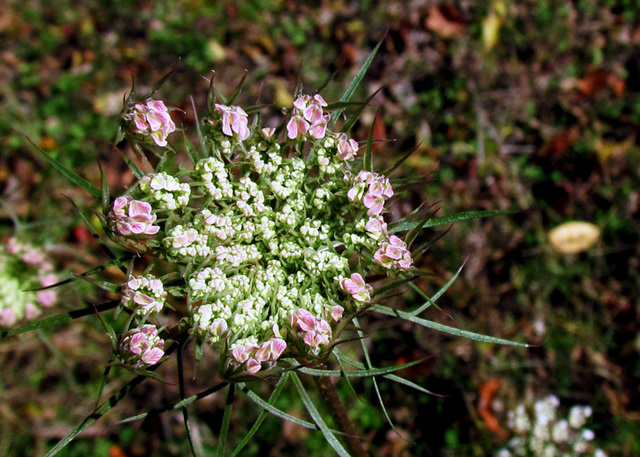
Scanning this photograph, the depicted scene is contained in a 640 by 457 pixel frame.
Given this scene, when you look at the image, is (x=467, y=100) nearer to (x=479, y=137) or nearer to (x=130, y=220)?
(x=479, y=137)

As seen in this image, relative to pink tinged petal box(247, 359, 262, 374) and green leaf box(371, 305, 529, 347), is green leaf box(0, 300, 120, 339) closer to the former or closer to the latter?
pink tinged petal box(247, 359, 262, 374)

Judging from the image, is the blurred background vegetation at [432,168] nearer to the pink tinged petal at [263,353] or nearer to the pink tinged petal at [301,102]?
the pink tinged petal at [301,102]

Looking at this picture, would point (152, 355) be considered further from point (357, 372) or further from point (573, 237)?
point (573, 237)

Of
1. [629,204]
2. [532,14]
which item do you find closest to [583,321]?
[629,204]

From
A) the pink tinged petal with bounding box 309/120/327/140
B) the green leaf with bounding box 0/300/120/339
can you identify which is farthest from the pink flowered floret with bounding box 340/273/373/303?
the green leaf with bounding box 0/300/120/339

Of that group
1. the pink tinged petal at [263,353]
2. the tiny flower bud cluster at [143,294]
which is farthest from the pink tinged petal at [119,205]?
the pink tinged petal at [263,353]
